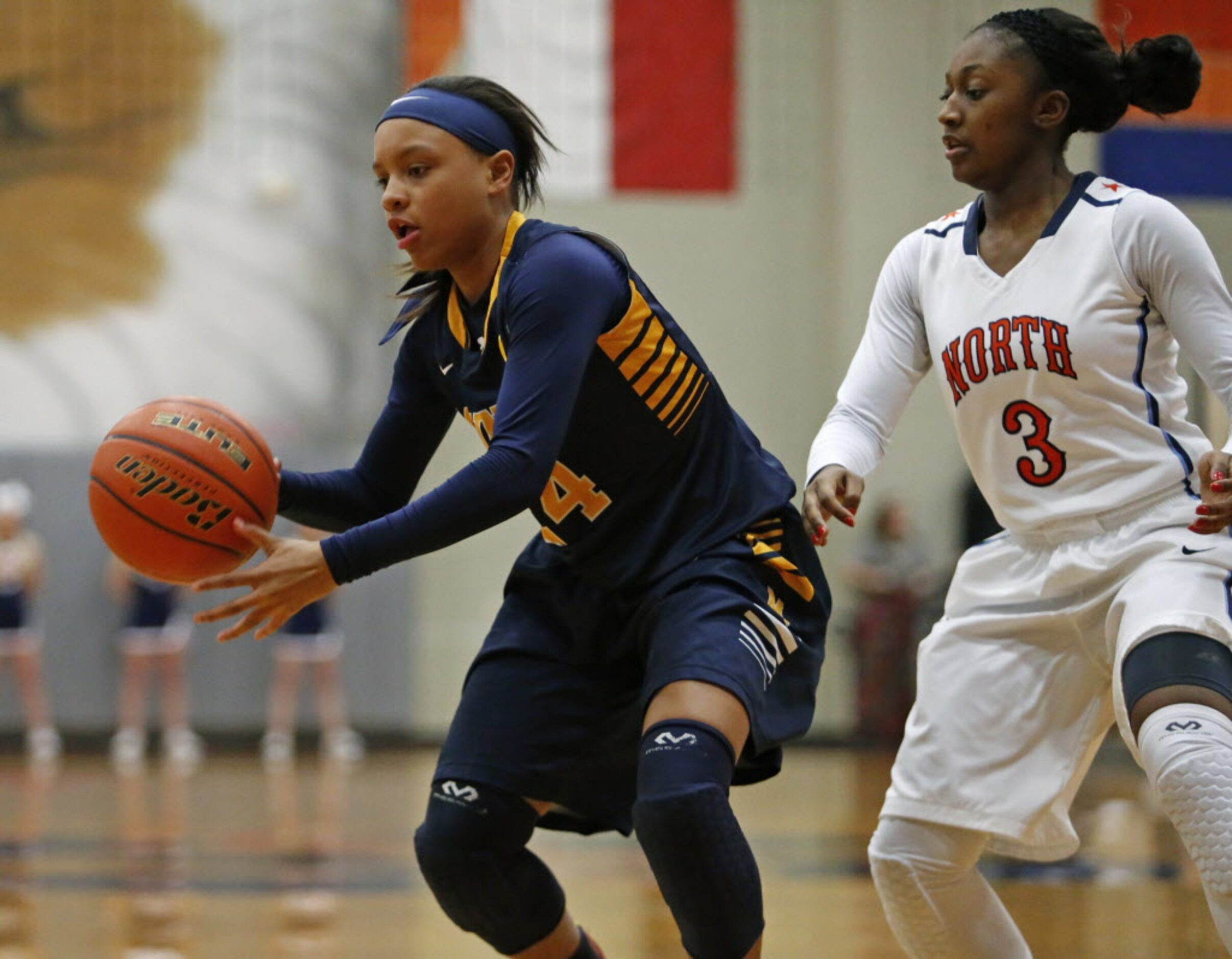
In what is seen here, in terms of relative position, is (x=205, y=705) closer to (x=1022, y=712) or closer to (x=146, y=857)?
(x=146, y=857)

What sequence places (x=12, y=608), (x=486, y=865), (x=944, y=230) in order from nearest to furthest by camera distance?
(x=486, y=865)
(x=944, y=230)
(x=12, y=608)

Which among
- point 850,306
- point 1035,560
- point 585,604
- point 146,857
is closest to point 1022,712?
point 1035,560

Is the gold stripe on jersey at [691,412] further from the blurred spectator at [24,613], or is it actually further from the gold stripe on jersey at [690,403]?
the blurred spectator at [24,613]

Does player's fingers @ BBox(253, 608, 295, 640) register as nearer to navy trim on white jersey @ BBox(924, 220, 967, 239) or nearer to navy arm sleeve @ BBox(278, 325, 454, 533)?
navy arm sleeve @ BBox(278, 325, 454, 533)

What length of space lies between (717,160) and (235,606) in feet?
30.0

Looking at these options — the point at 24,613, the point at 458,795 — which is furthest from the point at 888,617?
the point at 458,795

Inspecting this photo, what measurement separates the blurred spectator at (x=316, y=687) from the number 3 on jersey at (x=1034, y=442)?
7731 millimetres

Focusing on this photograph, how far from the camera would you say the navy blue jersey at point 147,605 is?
1030cm

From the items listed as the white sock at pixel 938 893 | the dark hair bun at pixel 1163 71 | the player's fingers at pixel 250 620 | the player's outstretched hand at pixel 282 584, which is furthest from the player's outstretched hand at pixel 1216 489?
the player's fingers at pixel 250 620

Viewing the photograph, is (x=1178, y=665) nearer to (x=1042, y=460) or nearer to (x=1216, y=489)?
(x=1216, y=489)

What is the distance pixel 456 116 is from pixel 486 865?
4.13 ft

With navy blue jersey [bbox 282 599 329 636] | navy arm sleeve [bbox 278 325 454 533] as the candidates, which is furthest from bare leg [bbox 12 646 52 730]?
navy arm sleeve [bbox 278 325 454 533]

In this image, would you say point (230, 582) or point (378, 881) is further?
point (378, 881)

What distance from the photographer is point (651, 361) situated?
2852 mm
